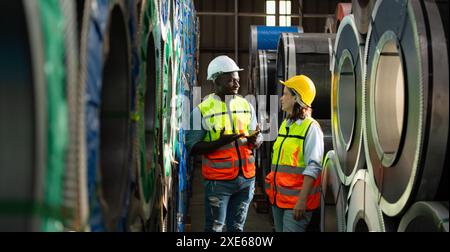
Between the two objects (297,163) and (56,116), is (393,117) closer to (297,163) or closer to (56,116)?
(297,163)

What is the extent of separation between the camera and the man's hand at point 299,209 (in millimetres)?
2764

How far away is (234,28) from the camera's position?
40.9ft

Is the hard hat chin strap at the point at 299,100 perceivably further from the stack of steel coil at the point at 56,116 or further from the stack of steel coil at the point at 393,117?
the stack of steel coil at the point at 56,116

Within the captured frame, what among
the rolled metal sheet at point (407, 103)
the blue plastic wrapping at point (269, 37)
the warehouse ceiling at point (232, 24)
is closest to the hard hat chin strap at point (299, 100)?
the rolled metal sheet at point (407, 103)

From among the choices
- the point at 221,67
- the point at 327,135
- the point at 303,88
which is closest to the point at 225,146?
the point at 221,67

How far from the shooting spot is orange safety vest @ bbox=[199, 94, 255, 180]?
3.21 m

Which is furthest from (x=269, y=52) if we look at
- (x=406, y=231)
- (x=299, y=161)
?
(x=406, y=231)

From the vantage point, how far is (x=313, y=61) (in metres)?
4.52

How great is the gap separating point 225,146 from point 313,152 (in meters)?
0.68

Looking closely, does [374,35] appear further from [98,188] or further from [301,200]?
[98,188]

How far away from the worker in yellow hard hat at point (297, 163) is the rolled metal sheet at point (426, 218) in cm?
122
